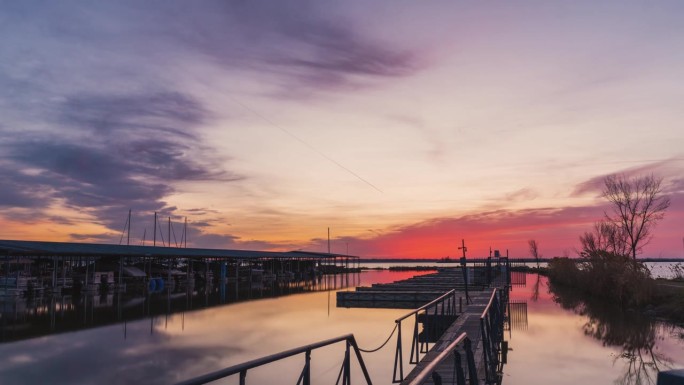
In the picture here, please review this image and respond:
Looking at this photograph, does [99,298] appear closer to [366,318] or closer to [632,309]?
[366,318]

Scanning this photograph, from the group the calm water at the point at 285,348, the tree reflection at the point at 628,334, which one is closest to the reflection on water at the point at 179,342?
the calm water at the point at 285,348

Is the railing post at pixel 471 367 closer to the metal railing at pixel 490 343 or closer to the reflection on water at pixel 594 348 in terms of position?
the metal railing at pixel 490 343

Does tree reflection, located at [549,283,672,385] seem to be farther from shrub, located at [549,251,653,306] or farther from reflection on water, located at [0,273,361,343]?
reflection on water, located at [0,273,361,343]

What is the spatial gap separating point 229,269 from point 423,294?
53.2 metres

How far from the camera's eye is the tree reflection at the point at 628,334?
18.3m

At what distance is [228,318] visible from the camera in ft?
105

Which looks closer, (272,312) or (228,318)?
(228,318)

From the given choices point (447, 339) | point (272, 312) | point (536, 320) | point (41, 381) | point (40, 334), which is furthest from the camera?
point (272, 312)

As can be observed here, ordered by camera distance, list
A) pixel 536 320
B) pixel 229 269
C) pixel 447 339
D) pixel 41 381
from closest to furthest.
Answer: pixel 447 339
pixel 41 381
pixel 536 320
pixel 229 269

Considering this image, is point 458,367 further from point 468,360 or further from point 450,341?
point 450,341

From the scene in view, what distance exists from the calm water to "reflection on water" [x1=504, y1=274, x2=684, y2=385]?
0.13 feet

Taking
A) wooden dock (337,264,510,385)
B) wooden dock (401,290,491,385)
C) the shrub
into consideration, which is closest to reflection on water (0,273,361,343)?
wooden dock (337,264,510,385)

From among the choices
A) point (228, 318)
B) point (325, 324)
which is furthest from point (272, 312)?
point (325, 324)

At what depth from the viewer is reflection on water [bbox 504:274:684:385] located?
1759 cm
